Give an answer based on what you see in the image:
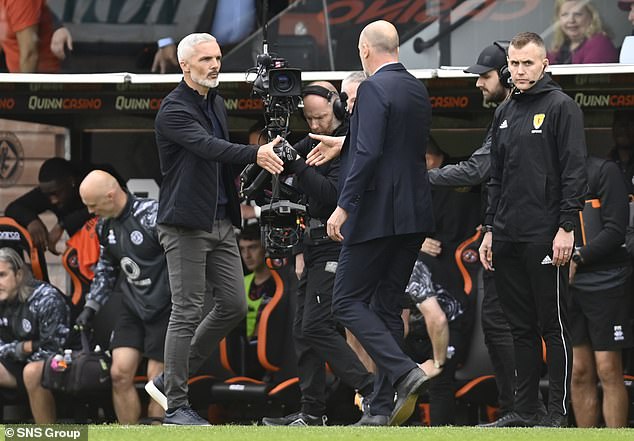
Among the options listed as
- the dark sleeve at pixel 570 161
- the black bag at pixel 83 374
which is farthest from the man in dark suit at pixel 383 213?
the black bag at pixel 83 374

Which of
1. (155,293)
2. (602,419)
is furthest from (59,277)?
(602,419)

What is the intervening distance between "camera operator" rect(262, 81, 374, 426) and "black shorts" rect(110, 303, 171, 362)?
180 centimetres

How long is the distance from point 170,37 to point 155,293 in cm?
180

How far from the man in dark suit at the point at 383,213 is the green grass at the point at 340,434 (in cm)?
34

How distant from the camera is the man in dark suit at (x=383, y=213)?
Answer: 291 inches

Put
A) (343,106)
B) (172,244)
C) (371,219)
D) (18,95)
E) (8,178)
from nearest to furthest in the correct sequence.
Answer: (371,219), (172,244), (343,106), (18,95), (8,178)

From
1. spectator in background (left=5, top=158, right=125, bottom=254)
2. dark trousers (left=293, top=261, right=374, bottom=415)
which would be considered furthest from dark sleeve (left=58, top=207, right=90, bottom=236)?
dark trousers (left=293, top=261, right=374, bottom=415)

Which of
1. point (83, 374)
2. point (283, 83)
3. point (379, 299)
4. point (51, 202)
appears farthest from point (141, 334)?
point (379, 299)

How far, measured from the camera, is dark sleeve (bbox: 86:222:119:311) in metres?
10.5

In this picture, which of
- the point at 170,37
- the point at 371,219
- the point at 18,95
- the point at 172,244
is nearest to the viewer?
the point at 371,219

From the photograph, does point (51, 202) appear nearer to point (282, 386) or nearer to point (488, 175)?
point (282, 386)

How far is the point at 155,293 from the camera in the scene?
1052 centimetres

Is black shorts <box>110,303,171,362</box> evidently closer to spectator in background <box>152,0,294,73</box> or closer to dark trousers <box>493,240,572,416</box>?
spectator in background <box>152,0,294,73</box>

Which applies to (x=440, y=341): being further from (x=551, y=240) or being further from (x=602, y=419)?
(x=551, y=240)
